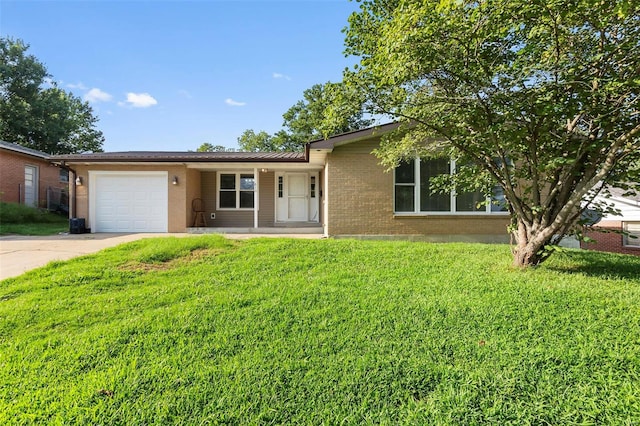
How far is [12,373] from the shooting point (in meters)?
2.55

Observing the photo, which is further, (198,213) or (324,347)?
(198,213)

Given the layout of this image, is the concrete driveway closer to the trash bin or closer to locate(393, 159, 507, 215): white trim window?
the trash bin

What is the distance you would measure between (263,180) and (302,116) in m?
22.3

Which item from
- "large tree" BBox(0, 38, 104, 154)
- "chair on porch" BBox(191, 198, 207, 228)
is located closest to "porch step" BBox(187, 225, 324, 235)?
"chair on porch" BBox(191, 198, 207, 228)

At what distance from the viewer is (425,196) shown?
Answer: 30.9 ft

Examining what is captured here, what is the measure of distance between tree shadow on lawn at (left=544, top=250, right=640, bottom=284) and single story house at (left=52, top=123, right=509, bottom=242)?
3575mm

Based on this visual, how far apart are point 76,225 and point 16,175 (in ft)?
26.2

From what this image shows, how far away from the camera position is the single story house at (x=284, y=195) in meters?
9.21

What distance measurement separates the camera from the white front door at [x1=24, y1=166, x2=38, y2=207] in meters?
15.5

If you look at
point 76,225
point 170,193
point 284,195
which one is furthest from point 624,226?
point 76,225

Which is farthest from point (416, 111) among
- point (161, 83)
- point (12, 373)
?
point (161, 83)

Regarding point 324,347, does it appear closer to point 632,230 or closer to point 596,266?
point 596,266

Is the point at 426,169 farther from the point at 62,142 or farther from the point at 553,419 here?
the point at 62,142

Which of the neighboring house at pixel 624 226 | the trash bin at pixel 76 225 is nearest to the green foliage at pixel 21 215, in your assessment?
the trash bin at pixel 76 225
